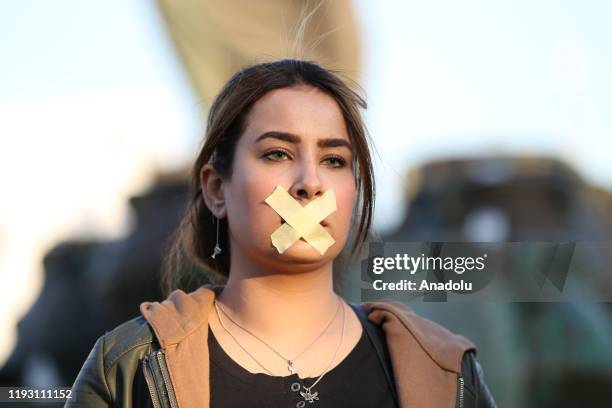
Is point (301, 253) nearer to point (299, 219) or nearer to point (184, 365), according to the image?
point (299, 219)

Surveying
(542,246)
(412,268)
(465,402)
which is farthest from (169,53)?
(465,402)

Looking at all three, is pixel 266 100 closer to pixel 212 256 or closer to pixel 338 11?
pixel 212 256

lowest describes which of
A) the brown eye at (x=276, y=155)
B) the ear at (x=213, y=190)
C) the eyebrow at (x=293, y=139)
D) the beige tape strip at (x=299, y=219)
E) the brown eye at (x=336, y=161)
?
A: the beige tape strip at (x=299, y=219)

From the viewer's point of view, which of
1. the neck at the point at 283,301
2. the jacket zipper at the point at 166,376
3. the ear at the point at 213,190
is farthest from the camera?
the ear at the point at 213,190

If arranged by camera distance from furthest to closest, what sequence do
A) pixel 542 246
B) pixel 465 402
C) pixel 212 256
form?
1. pixel 542 246
2. pixel 212 256
3. pixel 465 402

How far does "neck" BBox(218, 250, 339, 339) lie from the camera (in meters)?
1.79

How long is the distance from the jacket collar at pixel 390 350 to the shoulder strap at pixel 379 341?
14 mm

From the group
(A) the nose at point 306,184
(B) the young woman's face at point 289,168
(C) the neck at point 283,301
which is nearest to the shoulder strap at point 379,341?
(C) the neck at point 283,301

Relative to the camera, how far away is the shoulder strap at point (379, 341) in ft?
5.84

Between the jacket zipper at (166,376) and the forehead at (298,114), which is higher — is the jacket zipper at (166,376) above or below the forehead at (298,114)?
below

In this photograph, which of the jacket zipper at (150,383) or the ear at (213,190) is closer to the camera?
the jacket zipper at (150,383)

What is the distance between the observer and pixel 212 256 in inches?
79.4

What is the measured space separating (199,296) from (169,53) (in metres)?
1.04

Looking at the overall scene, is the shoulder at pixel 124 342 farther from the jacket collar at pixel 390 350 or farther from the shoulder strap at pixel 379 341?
the shoulder strap at pixel 379 341
